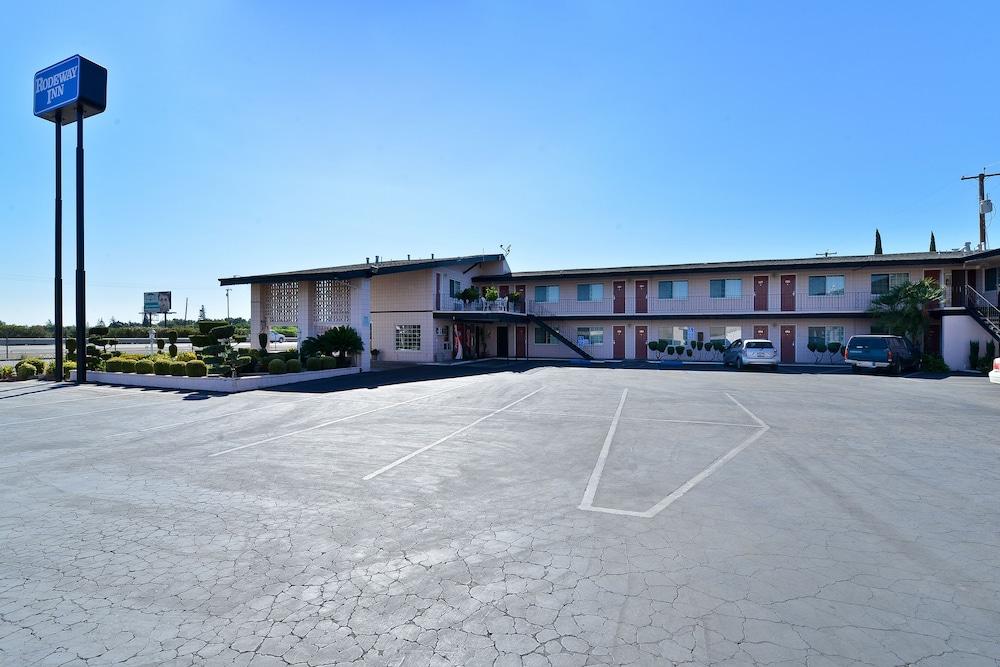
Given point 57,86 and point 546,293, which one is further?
point 546,293

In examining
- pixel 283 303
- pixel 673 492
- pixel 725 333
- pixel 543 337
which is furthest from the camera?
pixel 543 337

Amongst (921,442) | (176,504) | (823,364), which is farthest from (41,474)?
(823,364)

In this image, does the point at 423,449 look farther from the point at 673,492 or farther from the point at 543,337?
the point at 543,337

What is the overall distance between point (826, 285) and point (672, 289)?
8640 millimetres

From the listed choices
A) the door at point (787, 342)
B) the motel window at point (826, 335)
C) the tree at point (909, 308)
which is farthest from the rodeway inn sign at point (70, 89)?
the tree at point (909, 308)

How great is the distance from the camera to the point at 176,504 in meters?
5.74

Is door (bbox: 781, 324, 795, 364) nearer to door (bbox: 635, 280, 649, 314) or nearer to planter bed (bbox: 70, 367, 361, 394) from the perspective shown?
door (bbox: 635, 280, 649, 314)

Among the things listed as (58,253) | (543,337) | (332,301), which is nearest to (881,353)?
(543,337)

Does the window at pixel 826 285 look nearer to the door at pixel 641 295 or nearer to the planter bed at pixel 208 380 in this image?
the door at pixel 641 295

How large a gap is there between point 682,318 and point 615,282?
4.92 m

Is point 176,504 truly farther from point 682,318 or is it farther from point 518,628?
point 682,318

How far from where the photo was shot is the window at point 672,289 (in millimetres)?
32031

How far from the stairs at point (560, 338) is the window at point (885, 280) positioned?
55.3 ft

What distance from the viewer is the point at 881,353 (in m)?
22.7
